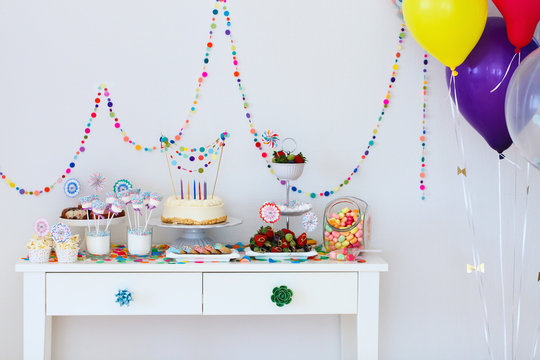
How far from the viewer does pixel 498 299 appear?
104 inches

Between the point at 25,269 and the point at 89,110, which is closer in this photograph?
the point at 25,269

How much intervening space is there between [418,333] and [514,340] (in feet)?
1.31

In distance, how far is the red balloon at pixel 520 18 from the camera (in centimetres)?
199

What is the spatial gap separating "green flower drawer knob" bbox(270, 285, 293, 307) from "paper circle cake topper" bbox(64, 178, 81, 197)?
0.83 m

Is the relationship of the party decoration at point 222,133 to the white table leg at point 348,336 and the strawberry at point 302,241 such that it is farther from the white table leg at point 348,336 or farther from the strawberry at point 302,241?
the white table leg at point 348,336

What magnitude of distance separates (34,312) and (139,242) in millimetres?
410

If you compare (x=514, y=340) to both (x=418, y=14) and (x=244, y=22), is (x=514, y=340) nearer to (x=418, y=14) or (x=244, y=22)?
(x=418, y=14)

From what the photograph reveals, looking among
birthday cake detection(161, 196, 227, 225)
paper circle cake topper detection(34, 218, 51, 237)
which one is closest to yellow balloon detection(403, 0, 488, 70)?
birthday cake detection(161, 196, 227, 225)

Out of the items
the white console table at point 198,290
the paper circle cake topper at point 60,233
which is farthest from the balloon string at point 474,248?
the paper circle cake topper at point 60,233

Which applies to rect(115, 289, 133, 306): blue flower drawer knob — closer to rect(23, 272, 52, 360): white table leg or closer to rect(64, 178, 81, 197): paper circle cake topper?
rect(23, 272, 52, 360): white table leg

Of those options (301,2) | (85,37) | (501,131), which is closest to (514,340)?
(501,131)

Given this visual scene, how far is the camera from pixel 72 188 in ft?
7.75

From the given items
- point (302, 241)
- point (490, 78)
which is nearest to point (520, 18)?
point (490, 78)

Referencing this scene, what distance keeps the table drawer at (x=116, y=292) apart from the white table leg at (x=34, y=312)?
0.02 m
